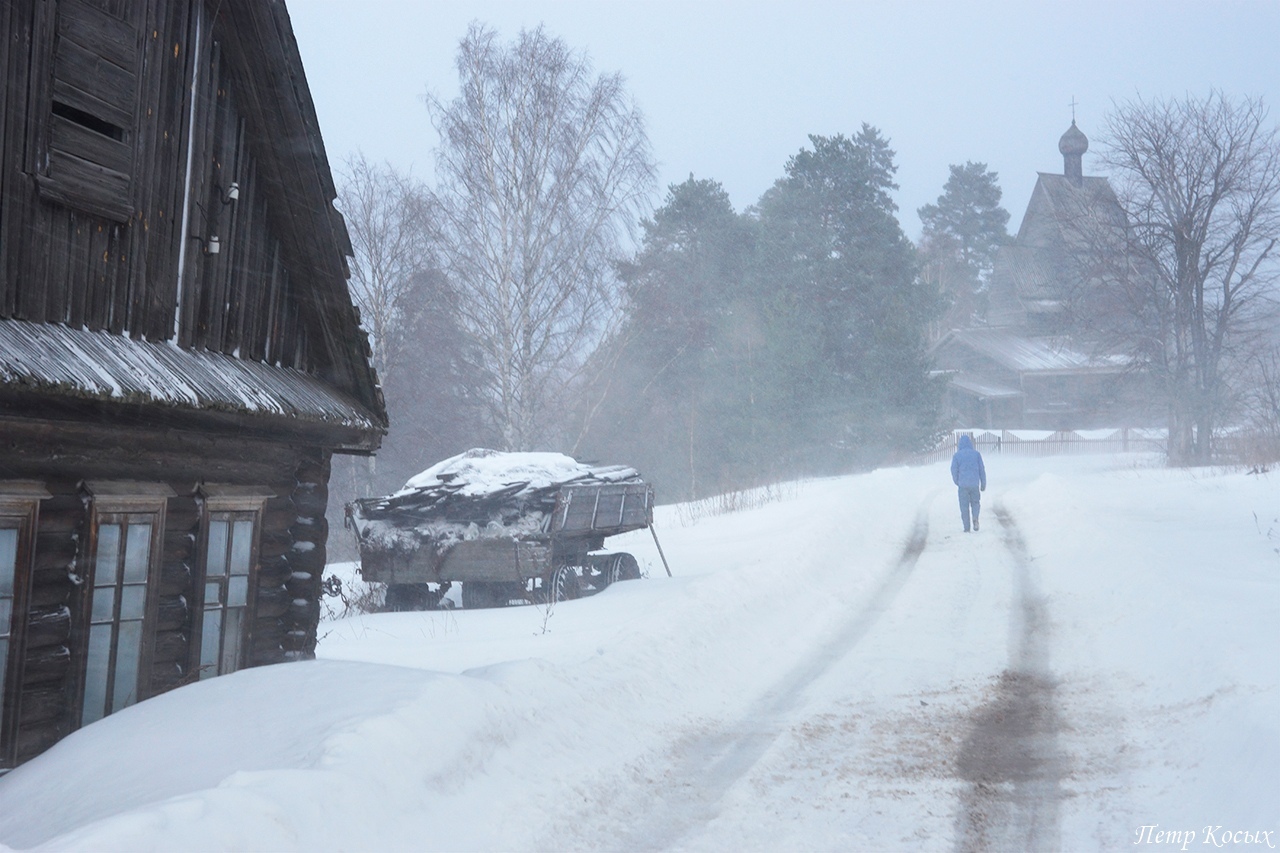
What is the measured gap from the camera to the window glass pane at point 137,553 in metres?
6.82

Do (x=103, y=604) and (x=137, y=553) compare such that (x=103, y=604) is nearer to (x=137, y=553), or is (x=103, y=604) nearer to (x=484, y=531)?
(x=137, y=553)

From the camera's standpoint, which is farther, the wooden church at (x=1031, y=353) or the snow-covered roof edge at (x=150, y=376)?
the wooden church at (x=1031, y=353)

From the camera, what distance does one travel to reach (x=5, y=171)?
6.05m

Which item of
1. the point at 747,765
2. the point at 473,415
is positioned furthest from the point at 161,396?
the point at 473,415

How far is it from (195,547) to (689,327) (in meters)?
31.4

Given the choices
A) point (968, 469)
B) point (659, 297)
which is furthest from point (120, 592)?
point (659, 297)

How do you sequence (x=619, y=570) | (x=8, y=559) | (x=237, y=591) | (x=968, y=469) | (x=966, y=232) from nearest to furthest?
1. (x=8, y=559)
2. (x=237, y=591)
3. (x=619, y=570)
4. (x=968, y=469)
5. (x=966, y=232)

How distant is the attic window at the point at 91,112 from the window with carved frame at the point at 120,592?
1960 mm

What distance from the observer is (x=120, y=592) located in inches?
266

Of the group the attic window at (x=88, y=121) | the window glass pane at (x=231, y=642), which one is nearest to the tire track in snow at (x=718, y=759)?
the window glass pane at (x=231, y=642)

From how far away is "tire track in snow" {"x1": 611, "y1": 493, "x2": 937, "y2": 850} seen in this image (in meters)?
5.33

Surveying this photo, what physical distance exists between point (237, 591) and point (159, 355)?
2.10 meters

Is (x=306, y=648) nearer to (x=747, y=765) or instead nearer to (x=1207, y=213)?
(x=747, y=765)

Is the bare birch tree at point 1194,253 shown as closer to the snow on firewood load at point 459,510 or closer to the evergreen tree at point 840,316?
the evergreen tree at point 840,316
